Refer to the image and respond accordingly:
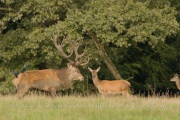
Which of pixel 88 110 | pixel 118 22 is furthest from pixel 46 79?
pixel 88 110

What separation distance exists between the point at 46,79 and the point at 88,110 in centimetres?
419

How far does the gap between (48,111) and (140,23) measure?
8272mm

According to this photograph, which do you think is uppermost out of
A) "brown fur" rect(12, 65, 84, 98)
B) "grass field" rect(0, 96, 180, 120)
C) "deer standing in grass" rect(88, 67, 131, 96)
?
"brown fur" rect(12, 65, 84, 98)

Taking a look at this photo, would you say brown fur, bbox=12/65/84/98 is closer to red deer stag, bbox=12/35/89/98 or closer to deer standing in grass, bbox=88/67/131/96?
red deer stag, bbox=12/35/89/98

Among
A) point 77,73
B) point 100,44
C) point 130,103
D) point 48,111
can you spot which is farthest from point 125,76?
point 48,111

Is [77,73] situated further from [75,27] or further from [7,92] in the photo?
[7,92]

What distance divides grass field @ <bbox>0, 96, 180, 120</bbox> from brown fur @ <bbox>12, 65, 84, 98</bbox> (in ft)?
6.20

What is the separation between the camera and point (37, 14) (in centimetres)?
1931

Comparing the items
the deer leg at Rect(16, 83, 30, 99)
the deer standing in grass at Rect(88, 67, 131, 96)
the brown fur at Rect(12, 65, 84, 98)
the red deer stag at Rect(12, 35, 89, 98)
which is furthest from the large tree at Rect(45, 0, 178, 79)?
the deer leg at Rect(16, 83, 30, 99)

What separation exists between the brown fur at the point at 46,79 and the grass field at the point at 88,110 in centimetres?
189

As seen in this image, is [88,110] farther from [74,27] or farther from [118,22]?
[74,27]

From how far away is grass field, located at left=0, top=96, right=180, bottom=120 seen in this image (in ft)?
31.5

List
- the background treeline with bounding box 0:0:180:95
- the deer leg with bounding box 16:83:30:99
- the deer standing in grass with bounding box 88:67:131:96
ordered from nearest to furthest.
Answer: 1. the deer leg with bounding box 16:83:30:99
2. the deer standing in grass with bounding box 88:67:131:96
3. the background treeline with bounding box 0:0:180:95

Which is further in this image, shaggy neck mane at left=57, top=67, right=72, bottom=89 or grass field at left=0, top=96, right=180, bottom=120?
shaggy neck mane at left=57, top=67, right=72, bottom=89
